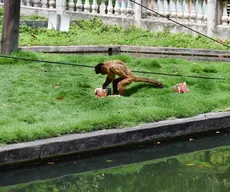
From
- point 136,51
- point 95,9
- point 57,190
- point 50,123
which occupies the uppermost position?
point 95,9

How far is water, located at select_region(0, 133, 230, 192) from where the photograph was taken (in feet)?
22.9

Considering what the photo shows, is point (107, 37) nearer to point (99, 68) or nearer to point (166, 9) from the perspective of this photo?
point (166, 9)

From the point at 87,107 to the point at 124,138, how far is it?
4.01 feet

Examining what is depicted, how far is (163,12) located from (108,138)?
9736 millimetres

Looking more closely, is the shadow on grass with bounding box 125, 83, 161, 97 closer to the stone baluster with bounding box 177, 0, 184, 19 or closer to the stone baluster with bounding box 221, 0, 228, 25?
the stone baluster with bounding box 221, 0, 228, 25

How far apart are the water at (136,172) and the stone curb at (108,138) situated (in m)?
0.11

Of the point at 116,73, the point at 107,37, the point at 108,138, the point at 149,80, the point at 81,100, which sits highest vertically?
the point at 107,37

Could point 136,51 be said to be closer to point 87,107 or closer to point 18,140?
point 87,107

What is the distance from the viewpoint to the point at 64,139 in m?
7.70

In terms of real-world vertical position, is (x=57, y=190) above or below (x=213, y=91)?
below

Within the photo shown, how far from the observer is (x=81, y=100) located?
31.3 feet

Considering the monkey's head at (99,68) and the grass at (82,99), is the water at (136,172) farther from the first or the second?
the monkey's head at (99,68)

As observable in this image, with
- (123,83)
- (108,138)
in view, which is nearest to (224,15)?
(123,83)

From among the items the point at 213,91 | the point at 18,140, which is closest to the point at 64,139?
the point at 18,140
